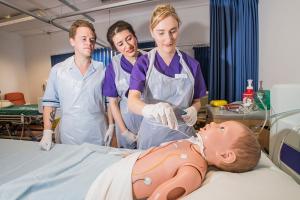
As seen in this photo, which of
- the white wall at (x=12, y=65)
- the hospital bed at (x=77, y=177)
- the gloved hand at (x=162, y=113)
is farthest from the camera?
the white wall at (x=12, y=65)

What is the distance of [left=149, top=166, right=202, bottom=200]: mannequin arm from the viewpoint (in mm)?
691

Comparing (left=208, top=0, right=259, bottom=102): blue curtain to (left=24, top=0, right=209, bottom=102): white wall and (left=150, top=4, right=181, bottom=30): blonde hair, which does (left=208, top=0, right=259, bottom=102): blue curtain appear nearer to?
(left=150, top=4, right=181, bottom=30): blonde hair

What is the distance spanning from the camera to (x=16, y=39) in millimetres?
6480

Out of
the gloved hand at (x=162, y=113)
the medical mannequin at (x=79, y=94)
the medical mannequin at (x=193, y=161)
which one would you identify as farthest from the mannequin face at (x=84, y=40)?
the medical mannequin at (x=193, y=161)

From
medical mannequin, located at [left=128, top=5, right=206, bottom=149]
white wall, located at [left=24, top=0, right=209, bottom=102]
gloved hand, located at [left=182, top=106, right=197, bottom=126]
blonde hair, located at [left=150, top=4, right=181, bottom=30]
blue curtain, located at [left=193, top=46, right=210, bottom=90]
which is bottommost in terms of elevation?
gloved hand, located at [left=182, top=106, right=197, bottom=126]

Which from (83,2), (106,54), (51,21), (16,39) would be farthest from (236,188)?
(16,39)

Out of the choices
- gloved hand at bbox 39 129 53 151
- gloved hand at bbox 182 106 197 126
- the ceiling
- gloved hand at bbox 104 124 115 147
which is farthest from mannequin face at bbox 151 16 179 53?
the ceiling

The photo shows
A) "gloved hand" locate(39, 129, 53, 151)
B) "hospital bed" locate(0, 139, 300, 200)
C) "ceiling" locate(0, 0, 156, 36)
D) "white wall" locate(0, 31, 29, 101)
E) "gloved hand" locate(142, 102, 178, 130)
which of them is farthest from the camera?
"white wall" locate(0, 31, 29, 101)

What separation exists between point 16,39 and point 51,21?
171 inches

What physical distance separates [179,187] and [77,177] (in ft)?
1.74

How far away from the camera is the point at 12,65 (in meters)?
6.34

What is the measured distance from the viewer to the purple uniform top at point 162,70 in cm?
115

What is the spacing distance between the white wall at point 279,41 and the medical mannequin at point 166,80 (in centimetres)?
85

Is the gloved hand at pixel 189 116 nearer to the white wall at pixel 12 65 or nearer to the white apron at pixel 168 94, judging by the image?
the white apron at pixel 168 94
